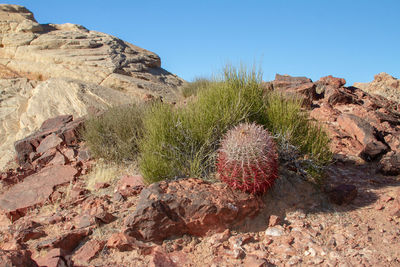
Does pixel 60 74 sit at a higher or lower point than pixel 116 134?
higher

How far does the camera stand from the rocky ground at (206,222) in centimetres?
378

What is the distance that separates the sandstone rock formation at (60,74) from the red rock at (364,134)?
5.31 meters

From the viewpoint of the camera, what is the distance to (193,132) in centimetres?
520

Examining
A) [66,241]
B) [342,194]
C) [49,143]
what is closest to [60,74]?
[49,143]

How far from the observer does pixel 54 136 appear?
779 centimetres

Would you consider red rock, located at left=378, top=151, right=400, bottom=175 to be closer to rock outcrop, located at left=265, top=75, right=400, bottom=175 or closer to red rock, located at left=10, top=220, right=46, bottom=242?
rock outcrop, located at left=265, top=75, right=400, bottom=175

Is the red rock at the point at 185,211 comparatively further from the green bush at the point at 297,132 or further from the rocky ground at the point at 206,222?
the green bush at the point at 297,132

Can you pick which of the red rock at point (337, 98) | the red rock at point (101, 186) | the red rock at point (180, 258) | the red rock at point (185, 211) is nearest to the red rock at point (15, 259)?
the red rock at point (185, 211)

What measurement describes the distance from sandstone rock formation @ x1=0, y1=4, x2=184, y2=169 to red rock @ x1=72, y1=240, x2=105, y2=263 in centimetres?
512

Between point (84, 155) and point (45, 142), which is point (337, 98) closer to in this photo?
point (84, 155)

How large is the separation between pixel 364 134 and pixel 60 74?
9.53 metres

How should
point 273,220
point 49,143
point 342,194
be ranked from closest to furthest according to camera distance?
point 273,220 → point 342,194 → point 49,143

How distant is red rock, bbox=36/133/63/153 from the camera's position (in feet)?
24.9

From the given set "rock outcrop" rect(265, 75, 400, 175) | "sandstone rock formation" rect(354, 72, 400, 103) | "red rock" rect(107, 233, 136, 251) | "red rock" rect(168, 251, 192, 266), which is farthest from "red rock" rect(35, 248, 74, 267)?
"sandstone rock formation" rect(354, 72, 400, 103)
